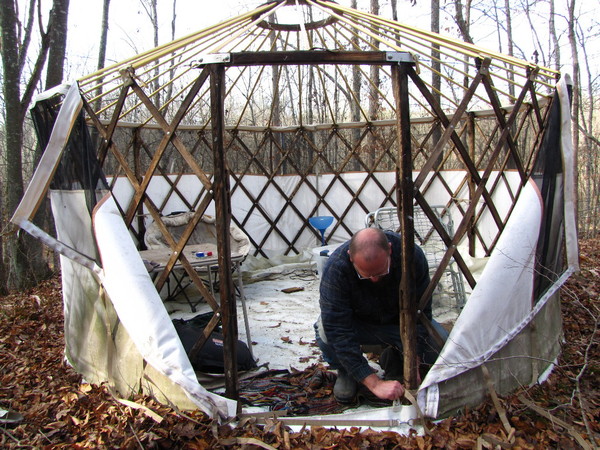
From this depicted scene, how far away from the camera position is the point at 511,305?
214cm

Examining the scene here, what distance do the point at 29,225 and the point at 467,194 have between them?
162 inches

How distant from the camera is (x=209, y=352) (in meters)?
2.45

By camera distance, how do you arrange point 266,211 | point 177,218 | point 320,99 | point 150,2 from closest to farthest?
point 177,218 < point 266,211 < point 320,99 < point 150,2

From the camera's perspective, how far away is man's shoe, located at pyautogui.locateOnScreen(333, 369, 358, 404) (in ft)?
7.24

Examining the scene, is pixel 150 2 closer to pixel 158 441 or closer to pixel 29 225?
pixel 29 225

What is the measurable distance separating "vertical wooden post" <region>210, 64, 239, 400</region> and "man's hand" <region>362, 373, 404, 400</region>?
595 mm

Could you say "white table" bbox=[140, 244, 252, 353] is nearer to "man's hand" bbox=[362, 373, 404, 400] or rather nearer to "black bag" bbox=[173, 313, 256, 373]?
"black bag" bbox=[173, 313, 256, 373]

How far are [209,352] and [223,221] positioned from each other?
30.9 inches

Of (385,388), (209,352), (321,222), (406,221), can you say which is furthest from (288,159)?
(385,388)

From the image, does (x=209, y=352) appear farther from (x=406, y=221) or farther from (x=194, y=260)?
(x=406, y=221)

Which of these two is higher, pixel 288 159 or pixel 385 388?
pixel 288 159

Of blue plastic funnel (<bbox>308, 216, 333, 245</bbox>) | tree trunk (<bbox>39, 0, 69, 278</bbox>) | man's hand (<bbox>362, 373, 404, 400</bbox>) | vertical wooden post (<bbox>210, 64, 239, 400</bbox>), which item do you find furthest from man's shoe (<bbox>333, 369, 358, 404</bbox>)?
tree trunk (<bbox>39, 0, 69, 278</bbox>)

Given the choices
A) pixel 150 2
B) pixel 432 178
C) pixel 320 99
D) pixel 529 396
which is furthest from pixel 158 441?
pixel 150 2

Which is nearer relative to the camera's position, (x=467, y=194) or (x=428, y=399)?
(x=428, y=399)
